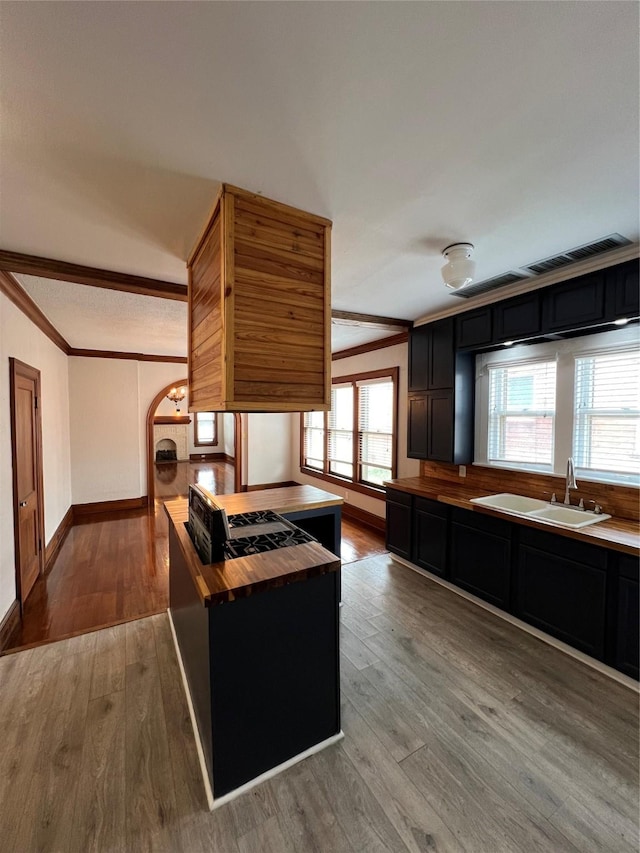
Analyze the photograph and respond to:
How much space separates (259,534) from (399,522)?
6.95 feet

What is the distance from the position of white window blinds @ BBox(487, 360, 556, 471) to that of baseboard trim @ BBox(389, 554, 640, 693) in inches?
50.3

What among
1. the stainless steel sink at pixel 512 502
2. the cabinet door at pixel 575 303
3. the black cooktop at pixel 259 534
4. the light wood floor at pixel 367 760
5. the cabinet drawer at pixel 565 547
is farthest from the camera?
the stainless steel sink at pixel 512 502

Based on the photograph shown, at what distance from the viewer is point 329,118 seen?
1.30m

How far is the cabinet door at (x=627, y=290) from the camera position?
2.30 m

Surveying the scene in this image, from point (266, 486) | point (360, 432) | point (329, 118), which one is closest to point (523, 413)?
point (360, 432)

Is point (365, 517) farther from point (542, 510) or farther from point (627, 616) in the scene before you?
point (627, 616)

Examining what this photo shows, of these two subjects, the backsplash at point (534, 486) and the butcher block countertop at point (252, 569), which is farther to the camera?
the backsplash at point (534, 486)

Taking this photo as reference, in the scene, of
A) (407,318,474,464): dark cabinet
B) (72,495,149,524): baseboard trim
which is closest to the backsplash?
(407,318,474,464): dark cabinet

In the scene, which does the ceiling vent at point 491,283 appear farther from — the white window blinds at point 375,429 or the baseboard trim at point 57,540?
the baseboard trim at point 57,540

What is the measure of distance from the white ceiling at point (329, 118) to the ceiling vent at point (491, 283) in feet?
2.09

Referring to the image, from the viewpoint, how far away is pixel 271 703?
1.62m

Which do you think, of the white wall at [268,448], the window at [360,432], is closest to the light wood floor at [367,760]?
the window at [360,432]

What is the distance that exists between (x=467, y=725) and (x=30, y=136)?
333 centimetres

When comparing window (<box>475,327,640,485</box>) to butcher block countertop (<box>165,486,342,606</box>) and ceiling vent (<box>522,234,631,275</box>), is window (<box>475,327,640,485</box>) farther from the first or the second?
butcher block countertop (<box>165,486,342,606</box>)
